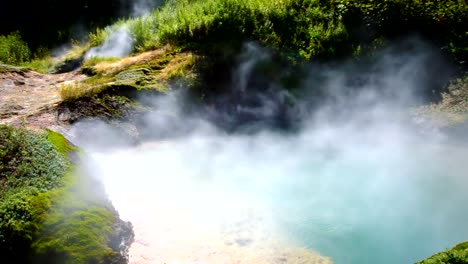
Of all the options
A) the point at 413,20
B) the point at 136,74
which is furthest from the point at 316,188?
the point at 413,20

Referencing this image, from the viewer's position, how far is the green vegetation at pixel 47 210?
281 inches

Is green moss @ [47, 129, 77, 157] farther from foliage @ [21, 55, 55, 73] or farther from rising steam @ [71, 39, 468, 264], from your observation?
foliage @ [21, 55, 55, 73]

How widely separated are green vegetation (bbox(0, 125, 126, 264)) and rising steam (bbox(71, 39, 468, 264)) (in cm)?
110

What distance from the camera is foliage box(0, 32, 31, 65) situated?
17047mm

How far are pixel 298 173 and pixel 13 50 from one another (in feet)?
42.2

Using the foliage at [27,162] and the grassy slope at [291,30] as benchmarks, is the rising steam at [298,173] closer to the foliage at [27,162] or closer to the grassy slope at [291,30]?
the grassy slope at [291,30]

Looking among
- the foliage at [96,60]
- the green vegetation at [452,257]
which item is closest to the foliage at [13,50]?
the foliage at [96,60]

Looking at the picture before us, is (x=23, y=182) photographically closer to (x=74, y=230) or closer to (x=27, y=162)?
(x=27, y=162)

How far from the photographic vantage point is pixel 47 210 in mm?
7438

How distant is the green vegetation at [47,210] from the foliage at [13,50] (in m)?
9.55

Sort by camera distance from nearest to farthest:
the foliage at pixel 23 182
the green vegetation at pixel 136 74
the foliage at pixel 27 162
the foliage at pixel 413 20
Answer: the foliage at pixel 23 182, the foliage at pixel 27 162, the green vegetation at pixel 136 74, the foliage at pixel 413 20

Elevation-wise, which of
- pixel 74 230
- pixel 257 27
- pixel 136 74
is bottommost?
pixel 74 230

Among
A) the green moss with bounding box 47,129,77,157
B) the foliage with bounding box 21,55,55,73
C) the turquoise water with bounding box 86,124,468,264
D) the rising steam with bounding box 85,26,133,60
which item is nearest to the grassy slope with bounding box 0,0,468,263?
the rising steam with bounding box 85,26,133,60

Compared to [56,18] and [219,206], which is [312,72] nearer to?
[219,206]
